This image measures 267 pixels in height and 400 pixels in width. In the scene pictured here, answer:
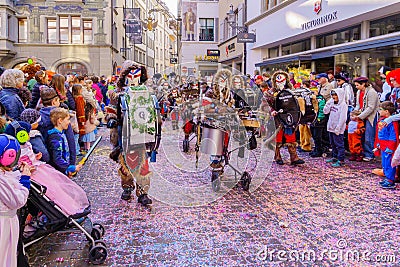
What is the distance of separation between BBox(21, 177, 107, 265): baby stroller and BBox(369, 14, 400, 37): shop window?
9.05 m

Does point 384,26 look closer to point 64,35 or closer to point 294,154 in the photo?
point 294,154

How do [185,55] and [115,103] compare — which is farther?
[185,55]

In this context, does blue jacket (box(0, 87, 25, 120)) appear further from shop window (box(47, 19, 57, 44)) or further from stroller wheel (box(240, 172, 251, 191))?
shop window (box(47, 19, 57, 44))

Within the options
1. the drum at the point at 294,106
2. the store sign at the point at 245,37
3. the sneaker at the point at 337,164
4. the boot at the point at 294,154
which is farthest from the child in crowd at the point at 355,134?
the store sign at the point at 245,37

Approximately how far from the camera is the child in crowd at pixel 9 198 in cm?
296

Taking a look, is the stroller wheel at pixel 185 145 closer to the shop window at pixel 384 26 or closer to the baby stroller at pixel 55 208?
the baby stroller at pixel 55 208

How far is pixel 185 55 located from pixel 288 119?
25020mm

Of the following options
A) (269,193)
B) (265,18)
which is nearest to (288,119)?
(269,193)

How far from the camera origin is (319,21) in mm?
13477

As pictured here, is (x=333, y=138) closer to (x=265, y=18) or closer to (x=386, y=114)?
(x=386, y=114)

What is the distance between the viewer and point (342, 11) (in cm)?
1195

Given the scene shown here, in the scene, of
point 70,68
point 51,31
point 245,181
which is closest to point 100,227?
point 245,181

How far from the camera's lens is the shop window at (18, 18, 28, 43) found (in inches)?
1138

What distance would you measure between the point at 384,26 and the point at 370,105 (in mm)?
3462
